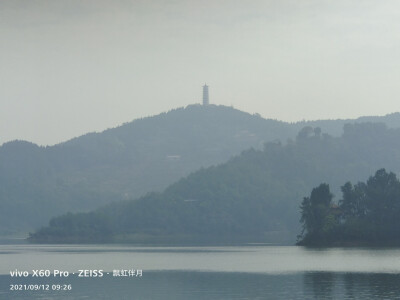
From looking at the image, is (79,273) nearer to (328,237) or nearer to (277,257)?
(277,257)

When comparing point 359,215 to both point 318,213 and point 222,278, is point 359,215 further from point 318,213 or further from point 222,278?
point 222,278

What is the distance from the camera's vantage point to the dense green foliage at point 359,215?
18188 centimetres

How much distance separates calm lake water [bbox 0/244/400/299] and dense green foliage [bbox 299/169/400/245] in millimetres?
32027

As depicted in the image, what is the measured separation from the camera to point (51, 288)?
9775cm

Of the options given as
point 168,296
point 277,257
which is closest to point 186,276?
point 168,296

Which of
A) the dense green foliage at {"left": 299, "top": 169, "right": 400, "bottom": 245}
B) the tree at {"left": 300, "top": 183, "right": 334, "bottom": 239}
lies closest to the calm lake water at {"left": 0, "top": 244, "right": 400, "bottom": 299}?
the dense green foliage at {"left": 299, "top": 169, "right": 400, "bottom": 245}

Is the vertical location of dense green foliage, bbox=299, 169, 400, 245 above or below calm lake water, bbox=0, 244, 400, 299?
above

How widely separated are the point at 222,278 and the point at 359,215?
3350 inches

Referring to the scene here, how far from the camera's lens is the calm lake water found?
90.8 m

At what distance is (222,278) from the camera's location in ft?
355

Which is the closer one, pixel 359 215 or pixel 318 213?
pixel 318 213

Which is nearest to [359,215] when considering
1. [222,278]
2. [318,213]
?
[318,213]

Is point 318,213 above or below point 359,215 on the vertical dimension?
above

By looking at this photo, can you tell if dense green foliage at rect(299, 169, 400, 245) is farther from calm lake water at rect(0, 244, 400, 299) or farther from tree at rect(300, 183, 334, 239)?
calm lake water at rect(0, 244, 400, 299)
